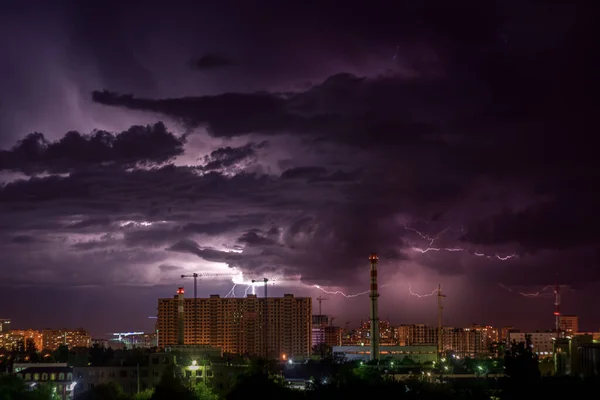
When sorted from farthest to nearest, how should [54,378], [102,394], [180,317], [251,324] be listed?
[251,324], [180,317], [54,378], [102,394]

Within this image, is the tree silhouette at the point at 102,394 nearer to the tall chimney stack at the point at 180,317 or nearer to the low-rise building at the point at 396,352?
the low-rise building at the point at 396,352

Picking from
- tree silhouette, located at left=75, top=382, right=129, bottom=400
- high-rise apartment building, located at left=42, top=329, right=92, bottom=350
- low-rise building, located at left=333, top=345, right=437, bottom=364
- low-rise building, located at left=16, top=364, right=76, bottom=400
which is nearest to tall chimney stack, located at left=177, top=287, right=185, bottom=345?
low-rise building, located at left=333, top=345, right=437, bottom=364

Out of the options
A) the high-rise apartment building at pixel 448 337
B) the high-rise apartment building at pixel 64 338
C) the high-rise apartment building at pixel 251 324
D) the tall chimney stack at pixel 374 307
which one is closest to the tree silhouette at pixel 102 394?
the tall chimney stack at pixel 374 307

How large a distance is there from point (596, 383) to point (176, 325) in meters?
102

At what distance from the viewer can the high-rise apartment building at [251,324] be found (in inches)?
5002

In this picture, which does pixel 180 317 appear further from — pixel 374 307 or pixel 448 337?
pixel 448 337

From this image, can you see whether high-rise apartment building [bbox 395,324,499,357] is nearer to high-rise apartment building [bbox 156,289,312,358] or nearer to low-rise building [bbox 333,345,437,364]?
high-rise apartment building [bbox 156,289,312,358]

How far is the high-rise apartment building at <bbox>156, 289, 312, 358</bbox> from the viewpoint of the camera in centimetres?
12706

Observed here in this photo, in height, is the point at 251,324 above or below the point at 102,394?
above

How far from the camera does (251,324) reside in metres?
128

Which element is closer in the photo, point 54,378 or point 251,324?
point 54,378

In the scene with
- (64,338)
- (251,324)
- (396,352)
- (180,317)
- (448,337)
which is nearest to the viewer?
(396,352)

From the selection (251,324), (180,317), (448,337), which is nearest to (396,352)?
(251,324)

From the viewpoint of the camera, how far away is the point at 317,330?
15800 centimetres
